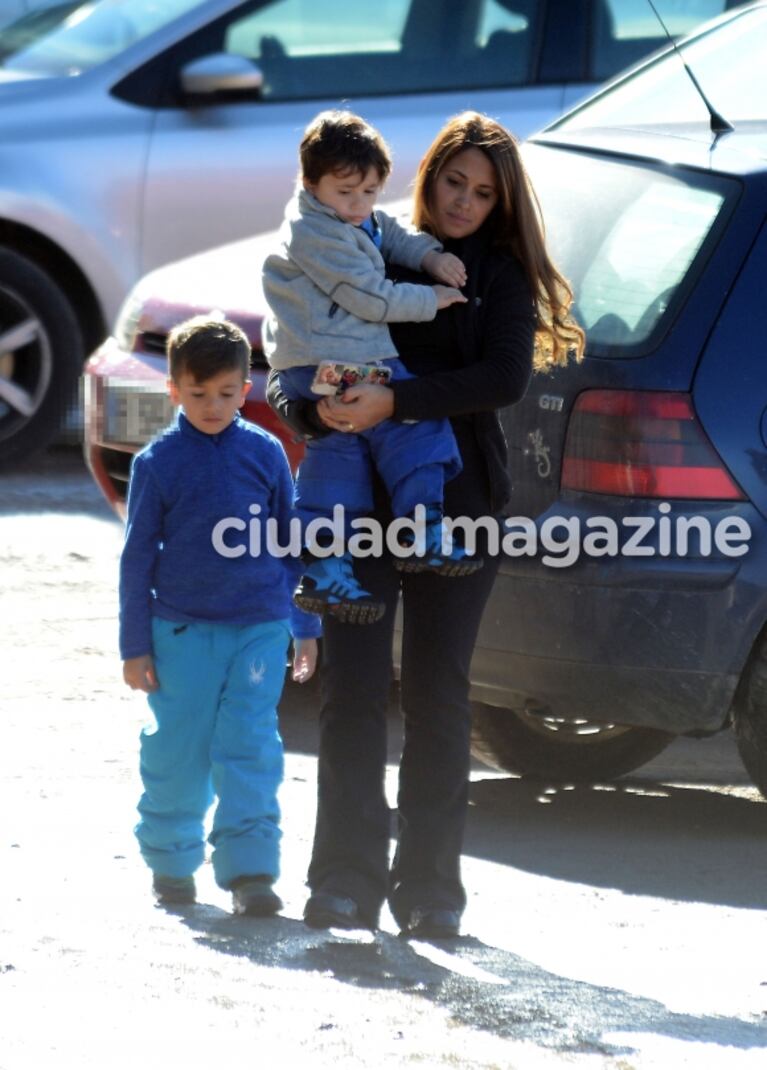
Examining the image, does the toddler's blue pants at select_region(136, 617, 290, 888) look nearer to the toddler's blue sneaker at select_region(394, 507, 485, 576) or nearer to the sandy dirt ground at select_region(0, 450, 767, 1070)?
the sandy dirt ground at select_region(0, 450, 767, 1070)

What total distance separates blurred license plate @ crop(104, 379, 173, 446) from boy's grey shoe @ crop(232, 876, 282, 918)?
2.20 metres

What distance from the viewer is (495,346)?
407 cm

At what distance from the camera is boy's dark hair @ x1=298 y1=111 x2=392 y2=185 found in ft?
12.7

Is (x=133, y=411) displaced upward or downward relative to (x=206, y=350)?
downward

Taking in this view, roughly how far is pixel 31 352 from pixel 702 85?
3.80 metres

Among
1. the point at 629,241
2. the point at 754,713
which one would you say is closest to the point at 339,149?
the point at 629,241

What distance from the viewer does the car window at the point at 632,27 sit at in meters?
8.63

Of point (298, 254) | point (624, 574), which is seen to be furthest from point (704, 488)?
point (298, 254)

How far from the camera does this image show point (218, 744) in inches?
173

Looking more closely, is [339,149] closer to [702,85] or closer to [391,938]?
[391,938]

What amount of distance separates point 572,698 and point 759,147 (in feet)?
4.19

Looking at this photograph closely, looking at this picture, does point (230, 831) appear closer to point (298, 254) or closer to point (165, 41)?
point (298, 254)

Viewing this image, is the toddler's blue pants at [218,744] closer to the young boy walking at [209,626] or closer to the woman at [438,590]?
the young boy walking at [209,626]

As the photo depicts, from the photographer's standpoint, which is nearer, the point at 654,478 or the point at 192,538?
the point at 192,538
